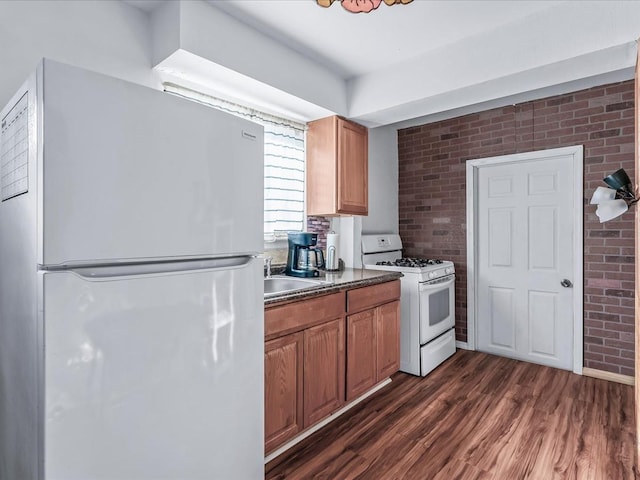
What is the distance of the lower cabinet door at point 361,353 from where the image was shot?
7.73ft

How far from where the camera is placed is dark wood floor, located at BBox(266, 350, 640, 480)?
1.85 metres

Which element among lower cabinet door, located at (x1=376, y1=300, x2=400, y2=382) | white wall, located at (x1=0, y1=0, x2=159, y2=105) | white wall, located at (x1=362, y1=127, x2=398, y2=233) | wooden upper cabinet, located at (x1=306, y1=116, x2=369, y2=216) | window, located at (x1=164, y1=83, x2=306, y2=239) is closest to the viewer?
white wall, located at (x1=0, y1=0, x2=159, y2=105)

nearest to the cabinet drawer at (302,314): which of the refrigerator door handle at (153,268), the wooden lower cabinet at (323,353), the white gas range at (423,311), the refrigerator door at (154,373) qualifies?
the wooden lower cabinet at (323,353)

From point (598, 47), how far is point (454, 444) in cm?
232

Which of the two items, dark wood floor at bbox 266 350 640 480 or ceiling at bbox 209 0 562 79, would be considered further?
ceiling at bbox 209 0 562 79

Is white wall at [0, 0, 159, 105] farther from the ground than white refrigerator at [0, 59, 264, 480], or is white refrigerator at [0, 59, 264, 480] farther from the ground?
white wall at [0, 0, 159, 105]

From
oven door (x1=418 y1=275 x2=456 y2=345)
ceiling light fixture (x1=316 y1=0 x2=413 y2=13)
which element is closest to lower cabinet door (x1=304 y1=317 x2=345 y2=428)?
oven door (x1=418 y1=275 x2=456 y2=345)

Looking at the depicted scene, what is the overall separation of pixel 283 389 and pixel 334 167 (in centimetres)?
179

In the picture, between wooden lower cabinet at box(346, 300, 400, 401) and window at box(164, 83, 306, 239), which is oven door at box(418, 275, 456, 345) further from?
window at box(164, 83, 306, 239)

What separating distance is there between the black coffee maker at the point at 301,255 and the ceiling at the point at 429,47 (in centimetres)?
100

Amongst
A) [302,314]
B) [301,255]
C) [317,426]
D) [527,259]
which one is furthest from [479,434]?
[527,259]

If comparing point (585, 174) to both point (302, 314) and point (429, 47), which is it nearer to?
point (429, 47)

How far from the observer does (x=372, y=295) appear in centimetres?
256

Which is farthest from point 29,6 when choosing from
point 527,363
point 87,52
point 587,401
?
point 527,363
